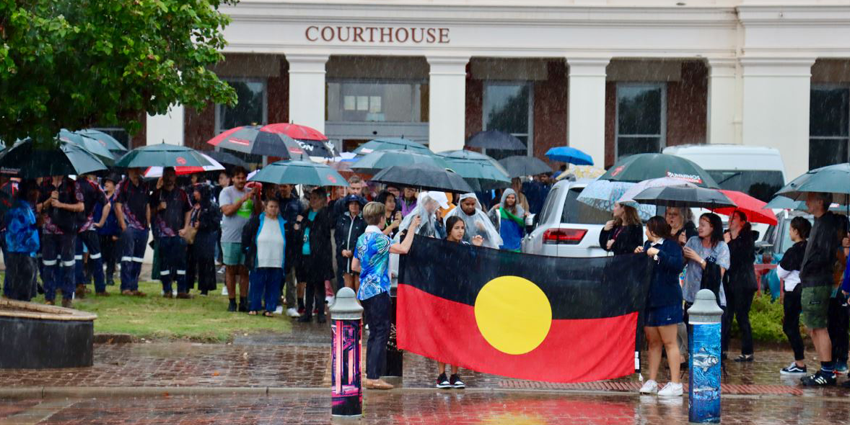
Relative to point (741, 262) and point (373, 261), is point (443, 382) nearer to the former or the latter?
point (373, 261)

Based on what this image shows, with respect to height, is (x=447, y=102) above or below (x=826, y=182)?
above

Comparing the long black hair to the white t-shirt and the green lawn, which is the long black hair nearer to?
the green lawn

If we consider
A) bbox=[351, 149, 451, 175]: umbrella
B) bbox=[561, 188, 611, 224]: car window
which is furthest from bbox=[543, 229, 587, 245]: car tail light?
bbox=[351, 149, 451, 175]: umbrella

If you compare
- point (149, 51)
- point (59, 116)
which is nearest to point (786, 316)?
point (149, 51)

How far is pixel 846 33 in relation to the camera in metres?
29.6

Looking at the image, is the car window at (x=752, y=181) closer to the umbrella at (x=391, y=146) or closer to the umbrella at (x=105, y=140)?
the umbrella at (x=391, y=146)

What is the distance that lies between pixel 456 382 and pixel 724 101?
20.0m

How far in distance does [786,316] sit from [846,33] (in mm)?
18068

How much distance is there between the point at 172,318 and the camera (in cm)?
1625

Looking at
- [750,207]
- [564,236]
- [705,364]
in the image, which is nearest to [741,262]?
[750,207]

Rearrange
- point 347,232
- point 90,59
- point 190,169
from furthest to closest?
point 190,169 < point 347,232 < point 90,59

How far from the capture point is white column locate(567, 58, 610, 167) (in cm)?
3017

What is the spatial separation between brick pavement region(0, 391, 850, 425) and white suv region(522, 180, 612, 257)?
420 centimetres

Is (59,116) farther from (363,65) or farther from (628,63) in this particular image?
(628,63)
